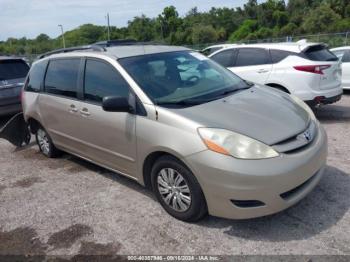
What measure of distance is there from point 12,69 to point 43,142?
11.8ft

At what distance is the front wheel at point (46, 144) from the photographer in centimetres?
575

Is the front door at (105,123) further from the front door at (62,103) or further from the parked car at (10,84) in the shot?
the parked car at (10,84)

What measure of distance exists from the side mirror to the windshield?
0.83 feet

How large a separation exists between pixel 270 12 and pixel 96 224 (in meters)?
64.0

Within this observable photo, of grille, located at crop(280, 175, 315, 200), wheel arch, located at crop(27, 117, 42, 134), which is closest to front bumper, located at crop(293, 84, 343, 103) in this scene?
grille, located at crop(280, 175, 315, 200)

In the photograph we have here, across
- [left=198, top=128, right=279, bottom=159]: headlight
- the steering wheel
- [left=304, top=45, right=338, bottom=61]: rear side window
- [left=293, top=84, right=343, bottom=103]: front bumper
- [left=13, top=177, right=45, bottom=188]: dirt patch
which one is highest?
[left=304, top=45, right=338, bottom=61]: rear side window

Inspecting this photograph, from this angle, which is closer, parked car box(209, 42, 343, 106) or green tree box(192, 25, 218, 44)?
parked car box(209, 42, 343, 106)

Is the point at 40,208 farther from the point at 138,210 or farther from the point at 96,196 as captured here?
the point at 138,210

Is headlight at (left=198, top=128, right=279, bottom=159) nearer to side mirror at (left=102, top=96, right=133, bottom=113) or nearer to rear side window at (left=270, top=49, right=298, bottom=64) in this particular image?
side mirror at (left=102, top=96, right=133, bottom=113)

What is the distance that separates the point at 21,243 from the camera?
3.54 metres

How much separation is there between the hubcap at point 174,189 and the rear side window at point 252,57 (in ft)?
15.0

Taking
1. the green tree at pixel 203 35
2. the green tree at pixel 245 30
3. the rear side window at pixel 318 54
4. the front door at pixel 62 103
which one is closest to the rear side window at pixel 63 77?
the front door at pixel 62 103

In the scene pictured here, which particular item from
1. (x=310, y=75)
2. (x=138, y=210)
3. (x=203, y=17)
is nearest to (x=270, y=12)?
(x=203, y=17)

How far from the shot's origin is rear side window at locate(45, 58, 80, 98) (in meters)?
4.77
